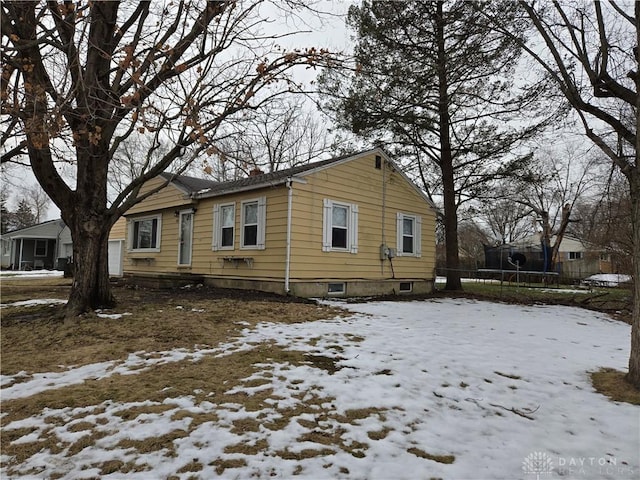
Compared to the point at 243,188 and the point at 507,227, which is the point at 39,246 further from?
the point at 507,227

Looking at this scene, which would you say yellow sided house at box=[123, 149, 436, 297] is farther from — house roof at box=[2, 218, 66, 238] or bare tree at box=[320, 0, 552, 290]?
house roof at box=[2, 218, 66, 238]

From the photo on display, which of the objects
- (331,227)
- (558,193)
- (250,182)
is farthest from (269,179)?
(558,193)

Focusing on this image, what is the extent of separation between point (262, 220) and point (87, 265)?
→ 14.4 ft

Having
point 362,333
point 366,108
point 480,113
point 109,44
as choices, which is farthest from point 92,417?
point 480,113

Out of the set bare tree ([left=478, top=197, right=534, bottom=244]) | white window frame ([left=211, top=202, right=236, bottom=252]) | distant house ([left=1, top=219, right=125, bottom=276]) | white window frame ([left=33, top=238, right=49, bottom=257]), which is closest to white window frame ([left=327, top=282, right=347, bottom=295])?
white window frame ([left=211, top=202, right=236, bottom=252])

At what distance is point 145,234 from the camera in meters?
15.1

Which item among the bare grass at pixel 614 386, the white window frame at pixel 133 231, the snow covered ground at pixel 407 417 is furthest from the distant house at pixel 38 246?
the bare grass at pixel 614 386

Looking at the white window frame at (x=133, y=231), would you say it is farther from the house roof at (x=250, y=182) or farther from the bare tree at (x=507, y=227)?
the bare tree at (x=507, y=227)

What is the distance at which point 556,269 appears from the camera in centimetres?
2242

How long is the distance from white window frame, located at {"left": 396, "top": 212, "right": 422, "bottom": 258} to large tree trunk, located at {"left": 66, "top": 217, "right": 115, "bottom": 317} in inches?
330

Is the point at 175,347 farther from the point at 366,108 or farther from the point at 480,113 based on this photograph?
the point at 480,113

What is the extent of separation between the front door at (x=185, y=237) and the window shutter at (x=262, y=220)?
11.7ft

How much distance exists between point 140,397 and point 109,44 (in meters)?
5.43

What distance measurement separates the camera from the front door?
12.7 meters
